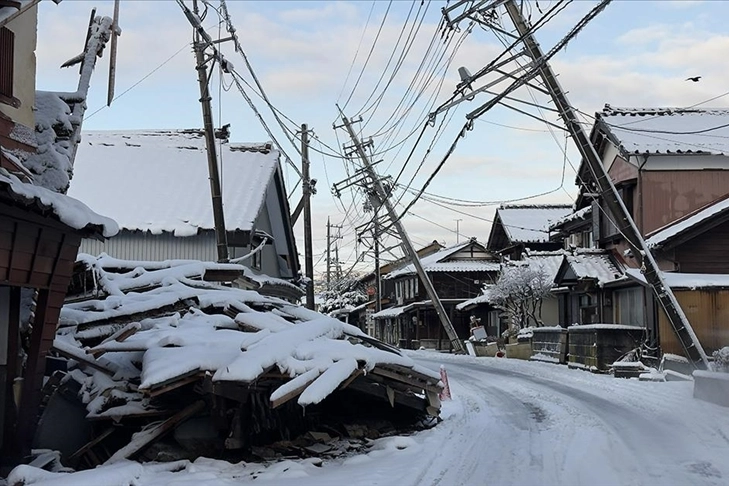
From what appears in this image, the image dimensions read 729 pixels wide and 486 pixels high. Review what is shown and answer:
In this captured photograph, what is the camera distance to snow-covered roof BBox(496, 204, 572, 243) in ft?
154

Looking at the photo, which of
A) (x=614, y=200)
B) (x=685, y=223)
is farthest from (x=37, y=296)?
(x=685, y=223)

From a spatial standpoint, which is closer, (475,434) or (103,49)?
(475,434)

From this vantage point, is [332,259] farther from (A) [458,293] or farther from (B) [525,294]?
(B) [525,294]

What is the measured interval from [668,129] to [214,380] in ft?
84.5

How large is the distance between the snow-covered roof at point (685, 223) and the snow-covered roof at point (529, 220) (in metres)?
18.5

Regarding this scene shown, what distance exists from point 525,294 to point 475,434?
24.5 meters

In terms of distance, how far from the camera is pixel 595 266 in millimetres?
30047

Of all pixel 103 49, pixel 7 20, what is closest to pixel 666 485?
pixel 7 20

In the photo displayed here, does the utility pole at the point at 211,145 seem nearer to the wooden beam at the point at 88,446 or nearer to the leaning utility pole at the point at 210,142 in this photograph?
the leaning utility pole at the point at 210,142

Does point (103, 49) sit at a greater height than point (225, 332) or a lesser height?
greater

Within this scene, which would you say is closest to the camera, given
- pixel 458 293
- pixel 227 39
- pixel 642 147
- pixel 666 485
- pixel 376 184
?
pixel 666 485

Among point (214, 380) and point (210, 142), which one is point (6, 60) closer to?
point (214, 380)

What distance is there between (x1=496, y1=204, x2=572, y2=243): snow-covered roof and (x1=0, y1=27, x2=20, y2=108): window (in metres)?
38.8

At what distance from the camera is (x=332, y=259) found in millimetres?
87438
